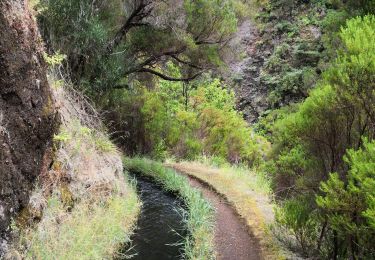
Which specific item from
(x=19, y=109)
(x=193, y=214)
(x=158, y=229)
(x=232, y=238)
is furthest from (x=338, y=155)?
(x=19, y=109)

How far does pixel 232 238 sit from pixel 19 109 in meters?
5.27

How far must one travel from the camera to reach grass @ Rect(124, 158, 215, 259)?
8.10 meters

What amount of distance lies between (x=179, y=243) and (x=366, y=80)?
5.30 metres

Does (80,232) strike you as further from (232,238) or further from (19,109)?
(232,238)

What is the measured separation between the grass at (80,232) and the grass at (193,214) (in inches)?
56.5

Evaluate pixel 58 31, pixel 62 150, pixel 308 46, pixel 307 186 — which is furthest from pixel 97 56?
pixel 308 46

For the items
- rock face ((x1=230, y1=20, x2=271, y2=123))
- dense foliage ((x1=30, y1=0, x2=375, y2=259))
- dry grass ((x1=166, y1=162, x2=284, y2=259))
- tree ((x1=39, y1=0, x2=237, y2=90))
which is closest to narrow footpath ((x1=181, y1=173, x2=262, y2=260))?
dry grass ((x1=166, y1=162, x2=284, y2=259))

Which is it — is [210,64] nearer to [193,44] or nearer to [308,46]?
[193,44]

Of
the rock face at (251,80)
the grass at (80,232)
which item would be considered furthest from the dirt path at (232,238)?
the rock face at (251,80)

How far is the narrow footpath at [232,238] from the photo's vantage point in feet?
26.7

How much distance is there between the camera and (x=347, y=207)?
18.9 feet

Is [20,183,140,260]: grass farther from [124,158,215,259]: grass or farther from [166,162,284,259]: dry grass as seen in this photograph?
[166,162,284,259]: dry grass

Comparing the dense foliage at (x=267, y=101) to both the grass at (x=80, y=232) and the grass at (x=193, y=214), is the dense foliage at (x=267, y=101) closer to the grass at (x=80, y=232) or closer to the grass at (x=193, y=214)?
the grass at (x=193, y=214)

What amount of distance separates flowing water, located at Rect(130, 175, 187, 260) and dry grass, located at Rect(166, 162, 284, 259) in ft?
5.14
